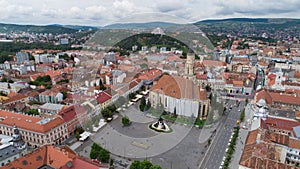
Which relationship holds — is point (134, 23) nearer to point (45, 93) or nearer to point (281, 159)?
point (281, 159)

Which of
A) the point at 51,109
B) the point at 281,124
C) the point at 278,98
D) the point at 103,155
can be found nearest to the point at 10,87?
the point at 51,109

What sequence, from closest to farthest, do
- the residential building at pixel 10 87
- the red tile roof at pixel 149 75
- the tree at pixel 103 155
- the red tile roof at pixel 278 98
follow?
the tree at pixel 103 155
the red tile roof at pixel 278 98
the residential building at pixel 10 87
the red tile roof at pixel 149 75

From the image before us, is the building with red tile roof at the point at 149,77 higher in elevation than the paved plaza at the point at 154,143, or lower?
higher

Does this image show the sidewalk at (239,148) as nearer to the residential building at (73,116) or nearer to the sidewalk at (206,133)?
the sidewalk at (206,133)

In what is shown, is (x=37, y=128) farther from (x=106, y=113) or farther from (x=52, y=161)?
(x=106, y=113)

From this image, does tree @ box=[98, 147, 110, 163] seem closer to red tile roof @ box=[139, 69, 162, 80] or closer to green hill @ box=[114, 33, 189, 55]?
green hill @ box=[114, 33, 189, 55]

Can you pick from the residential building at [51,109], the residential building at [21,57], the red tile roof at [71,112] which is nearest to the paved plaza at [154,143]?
the red tile roof at [71,112]

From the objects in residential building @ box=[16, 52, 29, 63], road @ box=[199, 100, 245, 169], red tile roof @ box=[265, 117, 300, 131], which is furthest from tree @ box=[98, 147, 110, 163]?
residential building @ box=[16, 52, 29, 63]
